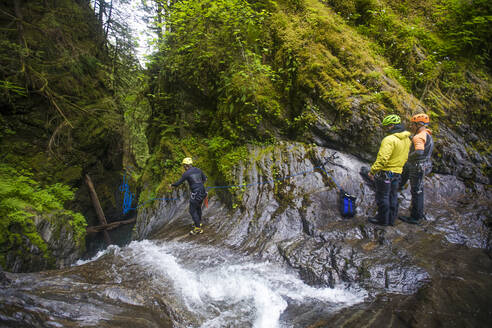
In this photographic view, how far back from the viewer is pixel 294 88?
7.06 meters

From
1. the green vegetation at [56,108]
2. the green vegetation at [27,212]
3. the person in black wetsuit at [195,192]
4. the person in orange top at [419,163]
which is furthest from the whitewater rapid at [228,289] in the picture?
the green vegetation at [56,108]

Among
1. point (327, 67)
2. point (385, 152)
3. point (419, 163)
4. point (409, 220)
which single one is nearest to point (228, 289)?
point (385, 152)

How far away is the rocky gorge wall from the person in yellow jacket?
42 centimetres

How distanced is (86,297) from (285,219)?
13.7ft

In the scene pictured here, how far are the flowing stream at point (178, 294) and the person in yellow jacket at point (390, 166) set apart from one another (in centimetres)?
214

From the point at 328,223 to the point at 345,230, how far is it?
451mm

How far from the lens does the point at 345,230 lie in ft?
16.5

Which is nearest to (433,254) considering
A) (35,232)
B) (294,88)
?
(294,88)

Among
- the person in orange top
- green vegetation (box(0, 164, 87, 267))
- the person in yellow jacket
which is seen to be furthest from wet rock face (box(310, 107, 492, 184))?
green vegetation (box(0, 164, 87, 267))

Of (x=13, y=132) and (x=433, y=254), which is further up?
(x=13, y=132)

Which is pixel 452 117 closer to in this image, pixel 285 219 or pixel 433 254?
pixel 433 254

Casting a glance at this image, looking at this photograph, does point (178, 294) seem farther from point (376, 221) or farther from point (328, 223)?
point (376, 221)

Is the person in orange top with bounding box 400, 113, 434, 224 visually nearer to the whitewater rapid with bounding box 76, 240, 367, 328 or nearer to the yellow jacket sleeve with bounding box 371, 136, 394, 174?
the yellow jacket sleeve with bounding box 371, 136, 394, 174

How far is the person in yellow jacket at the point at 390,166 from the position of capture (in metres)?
4.77
